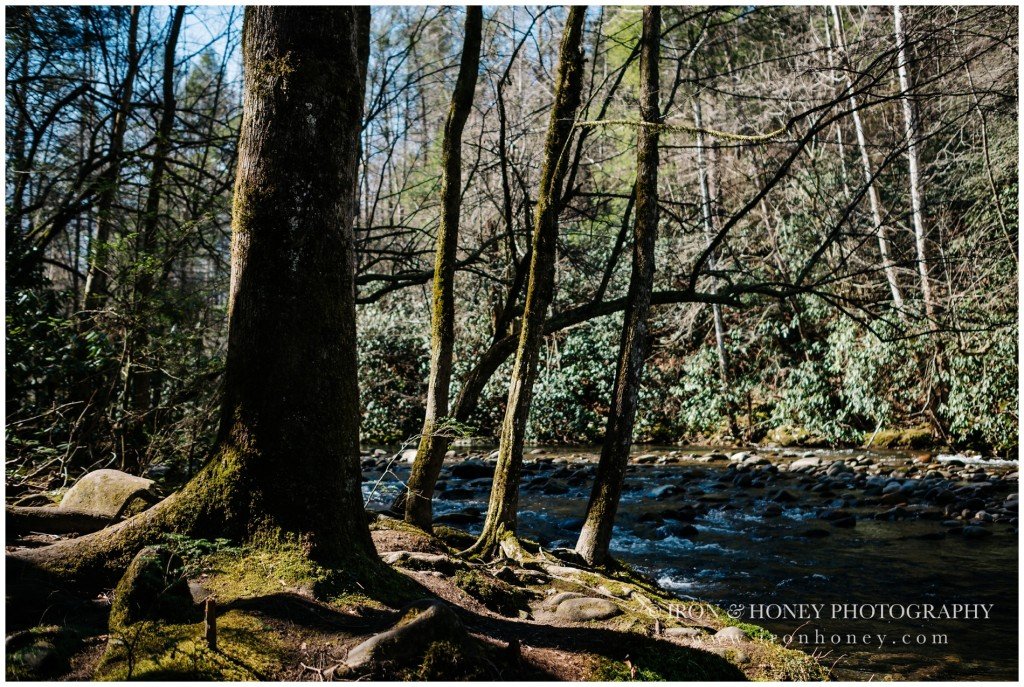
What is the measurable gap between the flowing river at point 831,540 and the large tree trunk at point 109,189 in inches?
158

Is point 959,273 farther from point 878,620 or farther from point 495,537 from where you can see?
point 495,537

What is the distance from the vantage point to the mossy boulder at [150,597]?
2.73 m

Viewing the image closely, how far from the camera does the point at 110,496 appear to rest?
15.3 feet

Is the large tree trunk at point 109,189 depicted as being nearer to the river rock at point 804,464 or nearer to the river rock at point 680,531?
the river rock at point 680,531

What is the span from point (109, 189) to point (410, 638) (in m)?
6.15

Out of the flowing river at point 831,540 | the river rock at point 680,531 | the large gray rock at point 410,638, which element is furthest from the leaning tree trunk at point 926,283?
the large gray rock at point 410,638

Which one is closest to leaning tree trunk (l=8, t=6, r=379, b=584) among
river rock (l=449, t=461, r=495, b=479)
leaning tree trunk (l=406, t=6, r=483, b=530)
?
leaning tree trunk (l=406, t=6, r=483, b=530)

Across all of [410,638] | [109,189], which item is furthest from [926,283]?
[109,189]

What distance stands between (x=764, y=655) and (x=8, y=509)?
4.58 m

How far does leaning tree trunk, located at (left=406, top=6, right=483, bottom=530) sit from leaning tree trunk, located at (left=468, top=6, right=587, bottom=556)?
859 mm

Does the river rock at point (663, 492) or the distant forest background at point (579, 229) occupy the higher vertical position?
the distant forest background at point (579, 229)

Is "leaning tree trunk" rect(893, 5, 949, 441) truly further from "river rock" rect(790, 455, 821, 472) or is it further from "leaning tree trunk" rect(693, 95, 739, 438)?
"leaning tree trunk" rect(693, 95, 739, 438)

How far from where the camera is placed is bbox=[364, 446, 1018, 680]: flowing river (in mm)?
5051

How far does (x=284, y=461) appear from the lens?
325cm
